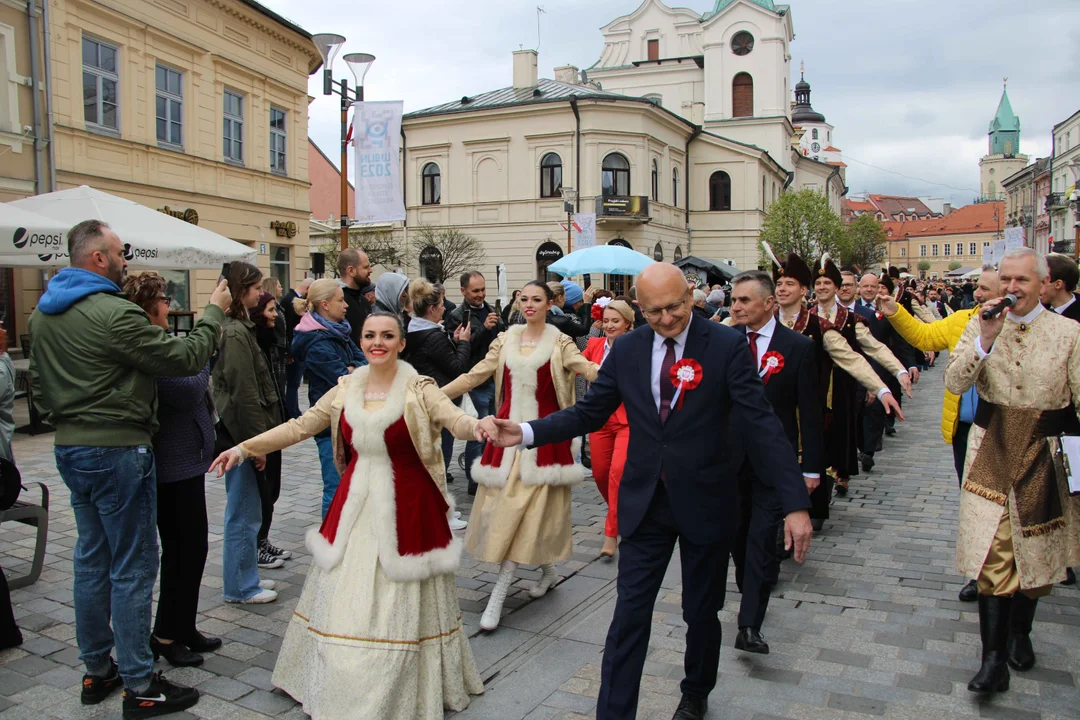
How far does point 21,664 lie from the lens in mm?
4332

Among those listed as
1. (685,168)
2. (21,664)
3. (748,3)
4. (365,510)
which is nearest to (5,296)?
(21,664)

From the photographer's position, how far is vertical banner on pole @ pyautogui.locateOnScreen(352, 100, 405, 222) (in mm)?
13078

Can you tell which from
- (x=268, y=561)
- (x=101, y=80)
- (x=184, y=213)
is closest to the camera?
(x=268, y=561)

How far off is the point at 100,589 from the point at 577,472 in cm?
272

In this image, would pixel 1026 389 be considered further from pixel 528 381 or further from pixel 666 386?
pixel 528 381

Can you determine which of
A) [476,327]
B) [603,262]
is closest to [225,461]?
[476,327]

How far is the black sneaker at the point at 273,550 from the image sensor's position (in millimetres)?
5957

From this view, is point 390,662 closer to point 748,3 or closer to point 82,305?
point 82,305

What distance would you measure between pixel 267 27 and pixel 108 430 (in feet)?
67.0

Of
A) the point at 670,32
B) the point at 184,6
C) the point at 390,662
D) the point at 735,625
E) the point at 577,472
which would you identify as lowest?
the point at 735,625

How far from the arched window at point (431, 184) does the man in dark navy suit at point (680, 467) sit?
127 feet

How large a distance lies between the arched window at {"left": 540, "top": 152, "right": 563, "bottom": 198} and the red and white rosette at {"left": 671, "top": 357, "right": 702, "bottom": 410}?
36163 millimetres

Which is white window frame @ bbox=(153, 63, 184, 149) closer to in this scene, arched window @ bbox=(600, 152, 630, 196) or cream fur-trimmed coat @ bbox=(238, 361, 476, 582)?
cream fur-trimmed coat @ bbox=(238, 361, 476, 582)

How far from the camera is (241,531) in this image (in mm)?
5094
